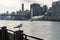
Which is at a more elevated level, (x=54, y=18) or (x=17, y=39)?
(x=17, y=39)

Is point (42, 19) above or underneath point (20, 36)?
underneath

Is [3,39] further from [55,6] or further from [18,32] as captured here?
[55,6]

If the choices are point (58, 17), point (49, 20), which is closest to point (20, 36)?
point (58, 17)

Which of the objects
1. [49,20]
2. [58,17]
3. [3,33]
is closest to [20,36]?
[3,33]

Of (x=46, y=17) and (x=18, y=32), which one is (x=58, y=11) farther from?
(x=18, y=32)

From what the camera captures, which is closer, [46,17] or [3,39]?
[3,39]

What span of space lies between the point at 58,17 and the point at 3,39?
169866 millimetres

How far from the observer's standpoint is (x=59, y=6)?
19688 cm

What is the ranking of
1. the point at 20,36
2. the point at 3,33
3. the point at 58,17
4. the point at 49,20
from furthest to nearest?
the point at 49,20, the point at 58,17, the point at 3,33, the point at 20,36

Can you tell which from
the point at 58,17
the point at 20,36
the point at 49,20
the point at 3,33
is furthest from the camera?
the point at 49,20

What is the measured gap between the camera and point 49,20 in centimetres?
19188

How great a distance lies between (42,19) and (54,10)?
53.9 ft

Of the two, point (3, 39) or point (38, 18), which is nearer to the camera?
point (3, 39)

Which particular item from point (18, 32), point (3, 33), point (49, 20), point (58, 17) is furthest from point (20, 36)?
point (49, 20)
